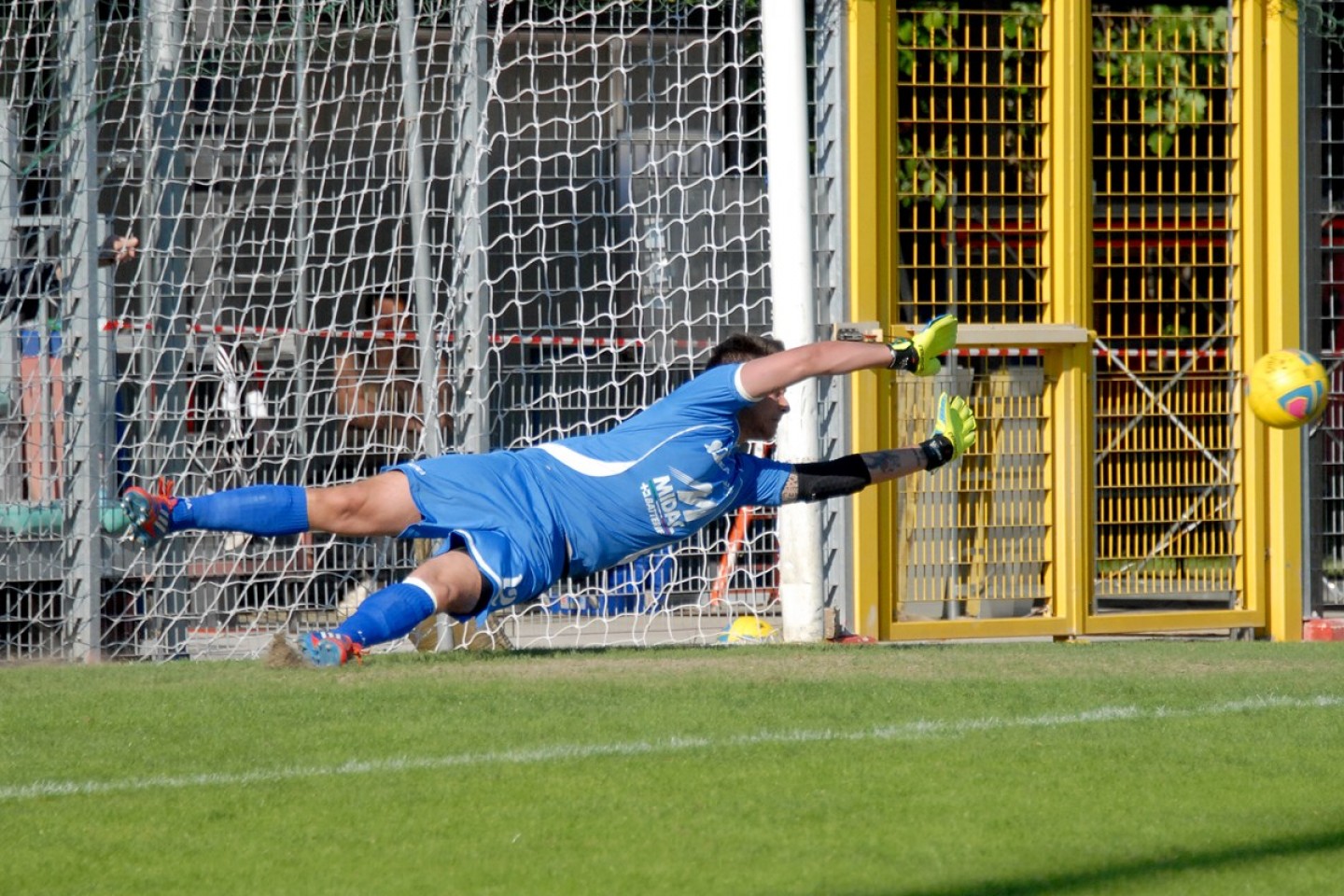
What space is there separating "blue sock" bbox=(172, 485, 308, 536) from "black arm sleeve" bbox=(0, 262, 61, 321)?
8.00 feet

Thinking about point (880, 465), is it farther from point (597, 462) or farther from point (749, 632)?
point (749, 632)

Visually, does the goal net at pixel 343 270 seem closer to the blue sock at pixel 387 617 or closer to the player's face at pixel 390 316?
the player's face at pixel 390 316

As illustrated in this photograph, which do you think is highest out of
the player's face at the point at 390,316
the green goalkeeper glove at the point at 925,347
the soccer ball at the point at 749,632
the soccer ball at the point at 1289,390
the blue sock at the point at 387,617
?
the player's face at the point at 390,316

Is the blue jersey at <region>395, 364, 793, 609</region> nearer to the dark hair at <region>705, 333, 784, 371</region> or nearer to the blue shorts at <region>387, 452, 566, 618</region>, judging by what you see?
the blue shorts at <region>387, 452, 566, 618</region>

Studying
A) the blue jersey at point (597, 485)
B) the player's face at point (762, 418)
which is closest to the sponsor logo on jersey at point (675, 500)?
the blue jersey at point (597, 485)

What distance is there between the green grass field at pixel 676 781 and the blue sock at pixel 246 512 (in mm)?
609

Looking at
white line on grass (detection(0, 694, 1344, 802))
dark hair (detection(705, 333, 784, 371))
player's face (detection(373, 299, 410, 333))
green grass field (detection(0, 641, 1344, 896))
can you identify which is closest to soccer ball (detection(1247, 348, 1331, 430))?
green grass field (detection(0, 641, 1344, 896))

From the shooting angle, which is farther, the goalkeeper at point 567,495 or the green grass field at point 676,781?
the goalkeeper at point 567,495

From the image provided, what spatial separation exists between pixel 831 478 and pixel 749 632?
193 cm

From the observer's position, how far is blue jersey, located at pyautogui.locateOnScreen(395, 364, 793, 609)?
726 cm

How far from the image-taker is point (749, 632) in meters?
9.55

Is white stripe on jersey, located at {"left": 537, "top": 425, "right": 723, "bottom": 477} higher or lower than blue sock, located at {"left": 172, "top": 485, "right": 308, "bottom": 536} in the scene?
higher

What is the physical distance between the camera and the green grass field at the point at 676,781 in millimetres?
3826

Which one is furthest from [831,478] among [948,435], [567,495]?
[567,495]
